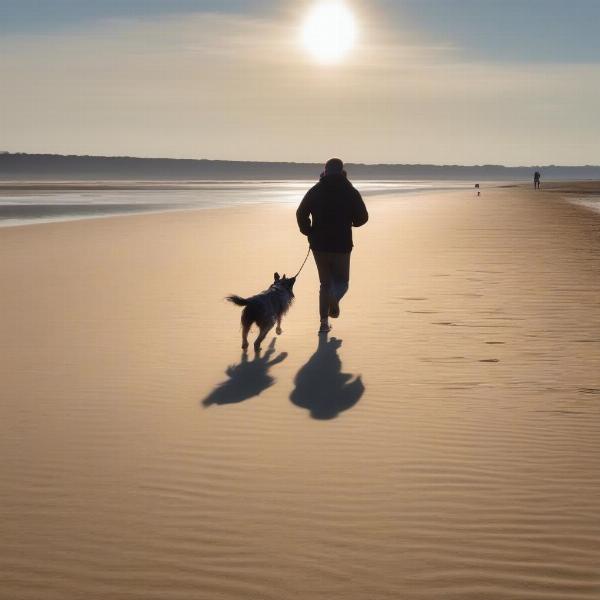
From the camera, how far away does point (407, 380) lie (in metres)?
8.75

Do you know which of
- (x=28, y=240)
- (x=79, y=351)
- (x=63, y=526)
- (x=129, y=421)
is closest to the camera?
(x=63, y=526)

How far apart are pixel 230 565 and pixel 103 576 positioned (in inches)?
24.3

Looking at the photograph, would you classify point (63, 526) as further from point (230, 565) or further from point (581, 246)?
point (581, 246)

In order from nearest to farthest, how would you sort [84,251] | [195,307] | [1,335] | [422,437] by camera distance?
[422,437] → [1,335] → [195,307] → [84,251]

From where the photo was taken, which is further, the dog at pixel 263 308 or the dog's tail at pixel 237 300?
the dog at pixel 263 308

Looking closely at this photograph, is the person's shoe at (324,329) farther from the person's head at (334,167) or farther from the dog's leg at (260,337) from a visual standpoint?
the person's head at (334,167)

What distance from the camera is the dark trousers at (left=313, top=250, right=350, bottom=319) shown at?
11.0 m

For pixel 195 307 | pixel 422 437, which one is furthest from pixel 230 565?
pixel 195 307

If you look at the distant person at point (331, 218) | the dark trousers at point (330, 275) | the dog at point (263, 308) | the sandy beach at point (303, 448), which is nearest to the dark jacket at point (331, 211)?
the distant person at point (331, 218)

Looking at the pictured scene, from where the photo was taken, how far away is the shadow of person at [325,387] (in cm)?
779

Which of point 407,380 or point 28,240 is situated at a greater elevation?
point 28,240

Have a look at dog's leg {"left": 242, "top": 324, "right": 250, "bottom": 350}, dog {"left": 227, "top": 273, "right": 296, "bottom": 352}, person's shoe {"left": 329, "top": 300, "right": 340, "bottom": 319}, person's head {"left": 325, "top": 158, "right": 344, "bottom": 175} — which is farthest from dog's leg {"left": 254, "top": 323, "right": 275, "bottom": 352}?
person's head {"left": 325, "top": 158, "right": 344, "bottom": 175}

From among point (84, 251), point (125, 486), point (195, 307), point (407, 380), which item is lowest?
point (125, 486)

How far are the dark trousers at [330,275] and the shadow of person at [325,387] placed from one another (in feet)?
3.46
